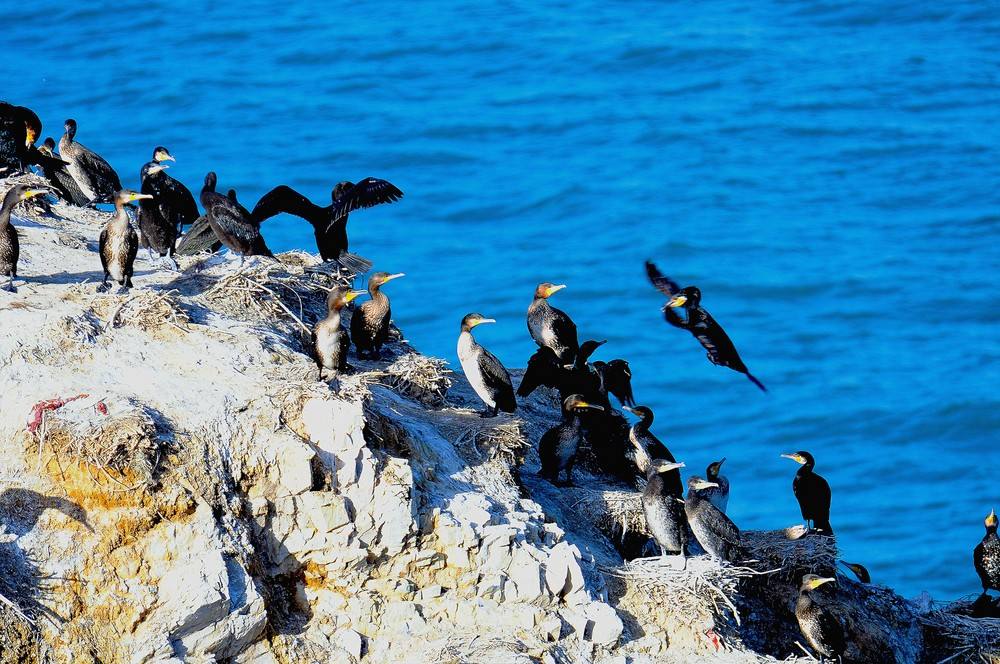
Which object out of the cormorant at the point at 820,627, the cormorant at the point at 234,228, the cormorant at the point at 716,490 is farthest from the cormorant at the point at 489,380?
the cormorant at the point at 820,627

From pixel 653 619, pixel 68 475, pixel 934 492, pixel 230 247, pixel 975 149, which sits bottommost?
pixel 68 475

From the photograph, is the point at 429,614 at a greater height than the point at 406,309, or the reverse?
the point at 406,309

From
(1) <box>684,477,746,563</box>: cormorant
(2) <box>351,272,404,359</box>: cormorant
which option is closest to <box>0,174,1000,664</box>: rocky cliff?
(1) <box>684,477,746,563</box>: cormorant

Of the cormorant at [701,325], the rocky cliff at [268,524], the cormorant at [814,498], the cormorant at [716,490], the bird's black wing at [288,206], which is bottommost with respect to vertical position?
the rocky cliff at [268,524]

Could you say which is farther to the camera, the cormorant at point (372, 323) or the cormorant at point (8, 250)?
the cormorant at point (372, 323)

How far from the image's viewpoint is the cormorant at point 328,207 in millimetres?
13414

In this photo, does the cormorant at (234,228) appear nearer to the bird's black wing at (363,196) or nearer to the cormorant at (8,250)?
the bird's black wing at (363,196)

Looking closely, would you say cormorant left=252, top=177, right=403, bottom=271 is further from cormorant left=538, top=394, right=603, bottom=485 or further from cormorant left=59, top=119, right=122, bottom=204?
cormorant left=538, top=394, right=603, bottom=485

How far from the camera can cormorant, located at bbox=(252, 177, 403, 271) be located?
528 inches

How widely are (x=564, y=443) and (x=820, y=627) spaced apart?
2271 mm

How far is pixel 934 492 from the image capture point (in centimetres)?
2316

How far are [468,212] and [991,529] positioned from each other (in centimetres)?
1875

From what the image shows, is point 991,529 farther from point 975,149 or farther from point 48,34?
point 48,34

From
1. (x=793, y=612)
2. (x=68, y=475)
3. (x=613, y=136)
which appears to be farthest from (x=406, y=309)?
(x=68, y=475)
